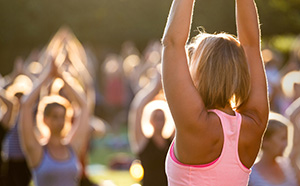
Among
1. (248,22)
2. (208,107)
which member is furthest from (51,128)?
(208,107)

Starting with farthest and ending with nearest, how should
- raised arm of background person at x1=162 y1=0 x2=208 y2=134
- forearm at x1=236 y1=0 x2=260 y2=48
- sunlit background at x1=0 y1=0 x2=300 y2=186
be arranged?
sunlit background at x1=0 y1=0 x2=300 y2=186 → forearm at x1=236 y1=0 x2=260 y2=48 → raised arm of background person at x1=162 y1=0 x2=208 y2=134

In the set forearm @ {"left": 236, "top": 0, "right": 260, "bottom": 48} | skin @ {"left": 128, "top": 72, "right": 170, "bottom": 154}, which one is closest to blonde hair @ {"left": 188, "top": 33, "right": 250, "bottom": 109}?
forearm @ {"left": 236, "top": 0, "right": 260, "bottom": 48}

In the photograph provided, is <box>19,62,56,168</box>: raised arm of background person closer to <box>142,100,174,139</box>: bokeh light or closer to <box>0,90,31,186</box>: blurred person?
<box>142,100,174,139</box>: bokeh light

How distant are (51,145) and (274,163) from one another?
72.3 inches

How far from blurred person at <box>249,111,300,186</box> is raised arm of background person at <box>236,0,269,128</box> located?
1.85 metres

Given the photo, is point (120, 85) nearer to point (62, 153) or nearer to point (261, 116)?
point (62, 153)

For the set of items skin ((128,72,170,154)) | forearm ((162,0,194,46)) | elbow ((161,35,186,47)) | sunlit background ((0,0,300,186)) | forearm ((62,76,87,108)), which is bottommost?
skin ((128,72,170,154))

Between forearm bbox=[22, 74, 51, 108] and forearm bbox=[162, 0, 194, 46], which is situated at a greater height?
forearm bbox=[162, 0, 194, 46]

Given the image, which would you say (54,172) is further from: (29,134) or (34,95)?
(34,95)

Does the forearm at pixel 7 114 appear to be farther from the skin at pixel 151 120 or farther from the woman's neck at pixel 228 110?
the woman's neck at pixel 228 110

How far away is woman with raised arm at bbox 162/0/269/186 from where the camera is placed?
2393mm

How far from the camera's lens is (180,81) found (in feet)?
7.80

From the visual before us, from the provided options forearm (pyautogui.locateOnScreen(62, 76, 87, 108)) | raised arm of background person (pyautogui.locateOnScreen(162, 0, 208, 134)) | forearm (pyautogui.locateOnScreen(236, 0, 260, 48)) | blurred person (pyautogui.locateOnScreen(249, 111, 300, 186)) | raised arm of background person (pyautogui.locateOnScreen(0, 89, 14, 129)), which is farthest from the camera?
raised arm of background person (pyautogui.locateOnScreen(0, 89, 14, 129))

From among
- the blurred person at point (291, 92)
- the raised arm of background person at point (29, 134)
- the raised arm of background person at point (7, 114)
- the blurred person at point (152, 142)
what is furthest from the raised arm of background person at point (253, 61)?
the raised arm of background person at point (7, 114)
